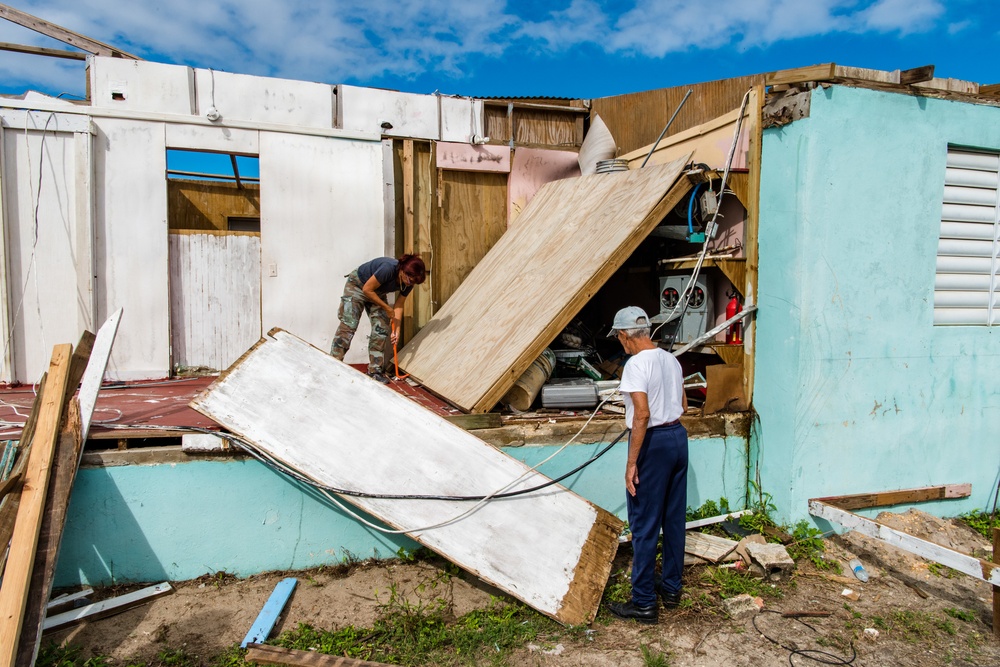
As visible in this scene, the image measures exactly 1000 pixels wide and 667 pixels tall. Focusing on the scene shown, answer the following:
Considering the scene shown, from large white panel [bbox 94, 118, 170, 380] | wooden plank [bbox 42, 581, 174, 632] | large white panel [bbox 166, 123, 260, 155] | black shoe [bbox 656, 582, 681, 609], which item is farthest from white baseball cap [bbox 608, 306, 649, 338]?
large white panel [bbox 94, 118, 170, 380]

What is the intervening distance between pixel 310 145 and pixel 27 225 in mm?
2786

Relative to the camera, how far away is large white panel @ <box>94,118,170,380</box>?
230 inches

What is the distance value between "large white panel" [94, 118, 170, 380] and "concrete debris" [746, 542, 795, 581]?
18.6 ft

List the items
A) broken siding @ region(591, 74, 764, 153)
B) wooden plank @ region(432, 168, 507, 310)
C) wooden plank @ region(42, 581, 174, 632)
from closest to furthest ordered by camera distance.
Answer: wooden plank @ region(42, 581, 174, 632), broken siding @ region(591, 74, 764, 153), wooden plank @ region(432, 168, 507, 310)

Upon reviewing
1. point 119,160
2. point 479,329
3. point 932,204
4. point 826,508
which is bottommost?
point 826,508

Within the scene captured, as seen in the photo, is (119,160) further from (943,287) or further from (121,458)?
(943,287)

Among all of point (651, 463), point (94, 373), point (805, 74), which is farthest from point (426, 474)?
point (805, 74)

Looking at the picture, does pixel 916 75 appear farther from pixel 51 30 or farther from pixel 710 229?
pixel 51 30

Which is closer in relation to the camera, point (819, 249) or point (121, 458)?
point (121, 458)

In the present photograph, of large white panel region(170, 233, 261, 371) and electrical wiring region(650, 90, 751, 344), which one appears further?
large white panel region(170, 233, 261, 371)

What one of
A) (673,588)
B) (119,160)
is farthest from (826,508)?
(119,160)

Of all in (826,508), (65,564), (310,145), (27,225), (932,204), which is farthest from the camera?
(310,145)

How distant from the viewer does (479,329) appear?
521 centimetres

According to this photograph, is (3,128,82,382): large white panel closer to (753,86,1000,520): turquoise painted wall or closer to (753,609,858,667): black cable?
(753,86,1000,520): turquoise painted wall
